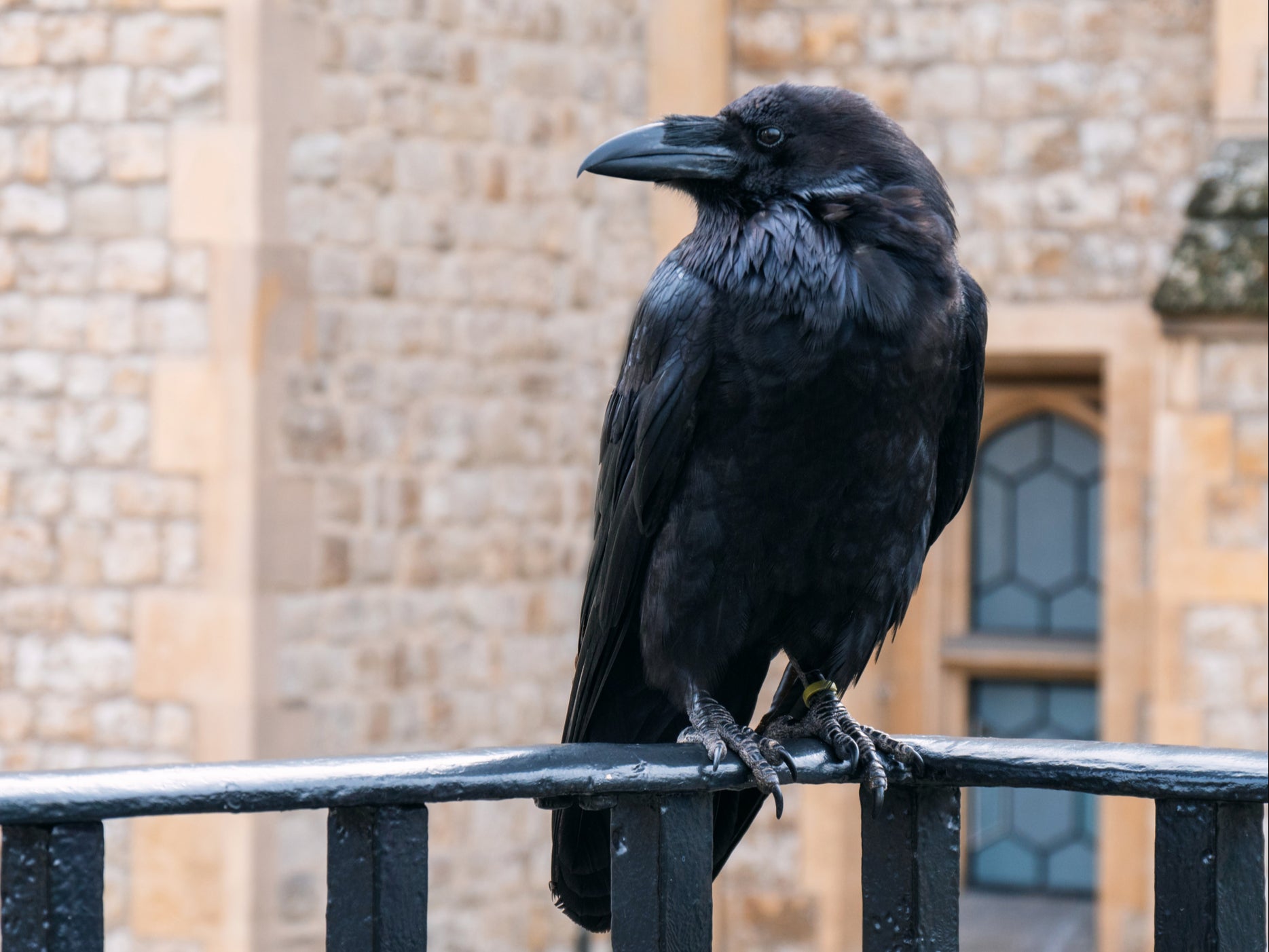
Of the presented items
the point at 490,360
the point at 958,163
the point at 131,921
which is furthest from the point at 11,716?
the point at 958,163

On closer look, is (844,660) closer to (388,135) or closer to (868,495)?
(868,495)

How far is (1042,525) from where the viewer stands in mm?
6660

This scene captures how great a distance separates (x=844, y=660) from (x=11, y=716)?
12.6 ft

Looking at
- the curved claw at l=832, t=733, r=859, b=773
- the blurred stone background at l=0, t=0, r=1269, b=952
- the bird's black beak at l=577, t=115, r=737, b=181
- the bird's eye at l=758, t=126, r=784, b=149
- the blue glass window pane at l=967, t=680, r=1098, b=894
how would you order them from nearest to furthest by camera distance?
the curved claw at l=832, t=733, r=859, b=773
the bird's black beak at l=577, t=115, r=737, b=181
the bird's eye at l=758, t=126, r=784, b=149
the blurred stone background at l=0, t=0, r=1269, b=952
the blue glass window pane at l=967, t=680, r=1098, b=894

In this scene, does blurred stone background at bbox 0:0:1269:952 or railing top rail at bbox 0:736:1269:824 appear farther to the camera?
blurred stone background at bbox 0:0:1269:952

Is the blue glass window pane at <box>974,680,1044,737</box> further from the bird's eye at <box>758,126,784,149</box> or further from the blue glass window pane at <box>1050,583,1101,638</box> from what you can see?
the bird's eye at <box>758,126,784,149</box>

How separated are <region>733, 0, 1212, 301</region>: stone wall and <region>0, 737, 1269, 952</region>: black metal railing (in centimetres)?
495

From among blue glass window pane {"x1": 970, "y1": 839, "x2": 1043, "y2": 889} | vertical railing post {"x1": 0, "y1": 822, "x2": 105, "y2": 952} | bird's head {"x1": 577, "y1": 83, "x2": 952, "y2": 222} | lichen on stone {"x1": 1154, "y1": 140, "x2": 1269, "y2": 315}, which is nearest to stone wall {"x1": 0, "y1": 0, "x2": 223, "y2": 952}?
lichen on stone {"x1": 1154, "y1": 140, "x2": 1269, "y2": 315}

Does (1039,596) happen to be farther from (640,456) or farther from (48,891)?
(48,891)

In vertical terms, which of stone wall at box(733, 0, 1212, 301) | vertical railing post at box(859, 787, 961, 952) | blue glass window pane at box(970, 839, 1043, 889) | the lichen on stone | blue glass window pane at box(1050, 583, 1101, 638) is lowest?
blue glass window pane at box(970, 839, 1043, 889)

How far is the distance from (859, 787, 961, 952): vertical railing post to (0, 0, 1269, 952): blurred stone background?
3.98 m

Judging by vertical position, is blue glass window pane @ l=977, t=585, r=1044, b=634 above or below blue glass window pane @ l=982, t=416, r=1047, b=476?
below

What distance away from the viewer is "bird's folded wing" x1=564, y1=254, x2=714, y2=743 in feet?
6.78

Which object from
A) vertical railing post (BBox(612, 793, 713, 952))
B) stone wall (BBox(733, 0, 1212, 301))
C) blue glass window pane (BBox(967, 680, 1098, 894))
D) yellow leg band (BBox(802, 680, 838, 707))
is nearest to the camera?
vertical railing post (BBox(612, 793, 713, 952))
